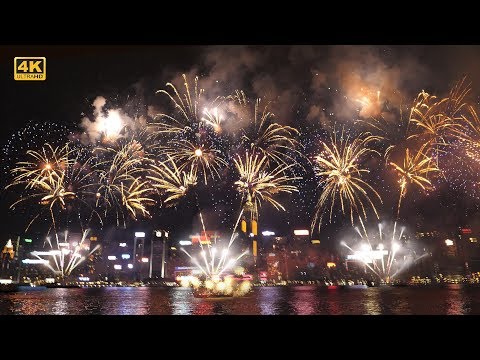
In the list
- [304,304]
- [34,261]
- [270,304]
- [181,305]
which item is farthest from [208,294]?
[34,261]

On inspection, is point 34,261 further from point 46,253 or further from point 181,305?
point 181,305

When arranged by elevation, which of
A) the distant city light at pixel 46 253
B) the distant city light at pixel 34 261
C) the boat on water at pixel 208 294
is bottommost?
the boat on water at pixel 208 294

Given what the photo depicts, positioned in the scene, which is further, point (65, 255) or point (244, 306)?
point (65, 255)

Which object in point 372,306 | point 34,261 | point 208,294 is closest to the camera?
point 372,306

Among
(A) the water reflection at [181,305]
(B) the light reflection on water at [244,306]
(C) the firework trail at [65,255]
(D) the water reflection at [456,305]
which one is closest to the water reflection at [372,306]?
(B) the light reflection on water at [244,306]

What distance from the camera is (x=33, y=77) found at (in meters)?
10.3

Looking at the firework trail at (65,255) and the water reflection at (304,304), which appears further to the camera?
the firework trail at (65,255)

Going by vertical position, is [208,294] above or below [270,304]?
below

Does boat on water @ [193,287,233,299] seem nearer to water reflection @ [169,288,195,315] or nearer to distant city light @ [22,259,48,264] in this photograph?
water reflection @ [169,288,195,315]

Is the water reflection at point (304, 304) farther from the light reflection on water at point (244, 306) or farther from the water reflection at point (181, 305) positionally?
the water reflection at point (181, 305)

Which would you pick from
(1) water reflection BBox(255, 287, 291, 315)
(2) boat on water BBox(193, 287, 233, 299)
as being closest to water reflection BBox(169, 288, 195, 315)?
(2) boat on water BBox(193, 287, 233, 299)
